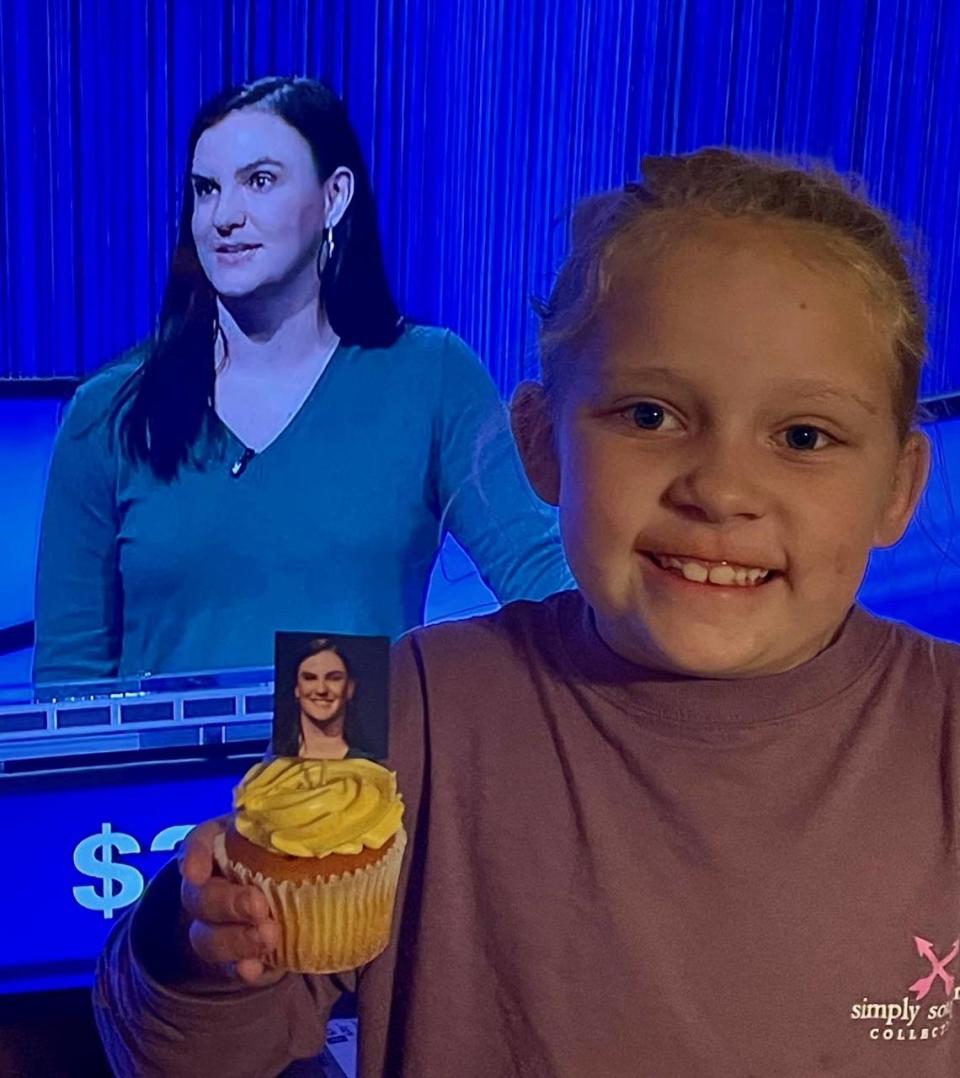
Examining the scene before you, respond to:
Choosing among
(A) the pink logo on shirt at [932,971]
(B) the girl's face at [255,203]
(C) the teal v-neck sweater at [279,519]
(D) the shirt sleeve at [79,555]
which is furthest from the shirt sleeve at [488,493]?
(A) the pink logo on shirt at [932,971]

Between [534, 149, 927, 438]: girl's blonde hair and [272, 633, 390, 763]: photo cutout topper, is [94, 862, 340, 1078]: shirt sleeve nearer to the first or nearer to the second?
[272, 633, 390, 763]: photo cutout topper

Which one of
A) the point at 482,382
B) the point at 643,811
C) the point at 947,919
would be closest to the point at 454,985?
the point at 643,811

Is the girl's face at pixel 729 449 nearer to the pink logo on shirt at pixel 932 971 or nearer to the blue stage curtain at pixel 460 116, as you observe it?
the pink logo on shirt at pixel 932 971

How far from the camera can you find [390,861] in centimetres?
94

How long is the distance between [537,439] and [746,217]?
0.84 ft

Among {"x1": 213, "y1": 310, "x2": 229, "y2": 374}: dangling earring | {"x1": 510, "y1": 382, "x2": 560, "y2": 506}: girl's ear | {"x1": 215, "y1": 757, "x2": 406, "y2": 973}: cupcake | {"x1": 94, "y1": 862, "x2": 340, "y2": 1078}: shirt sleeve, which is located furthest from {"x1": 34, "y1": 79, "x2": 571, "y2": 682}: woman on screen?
{"x1": 215, "y1": 757, "x2": 406, "y2": 973}: cupcake

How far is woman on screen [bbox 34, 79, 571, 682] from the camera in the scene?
5.52ft

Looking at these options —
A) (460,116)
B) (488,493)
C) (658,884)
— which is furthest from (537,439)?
(460,116)

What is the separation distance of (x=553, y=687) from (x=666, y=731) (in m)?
0.11

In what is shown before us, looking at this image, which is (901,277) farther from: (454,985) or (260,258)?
(260,258)

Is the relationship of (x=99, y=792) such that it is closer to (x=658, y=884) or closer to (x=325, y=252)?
(x=325, y=252)

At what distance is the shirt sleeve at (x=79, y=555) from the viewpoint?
170 centimetres

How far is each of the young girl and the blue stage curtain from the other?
0.61 meters

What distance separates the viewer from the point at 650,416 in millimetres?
993
